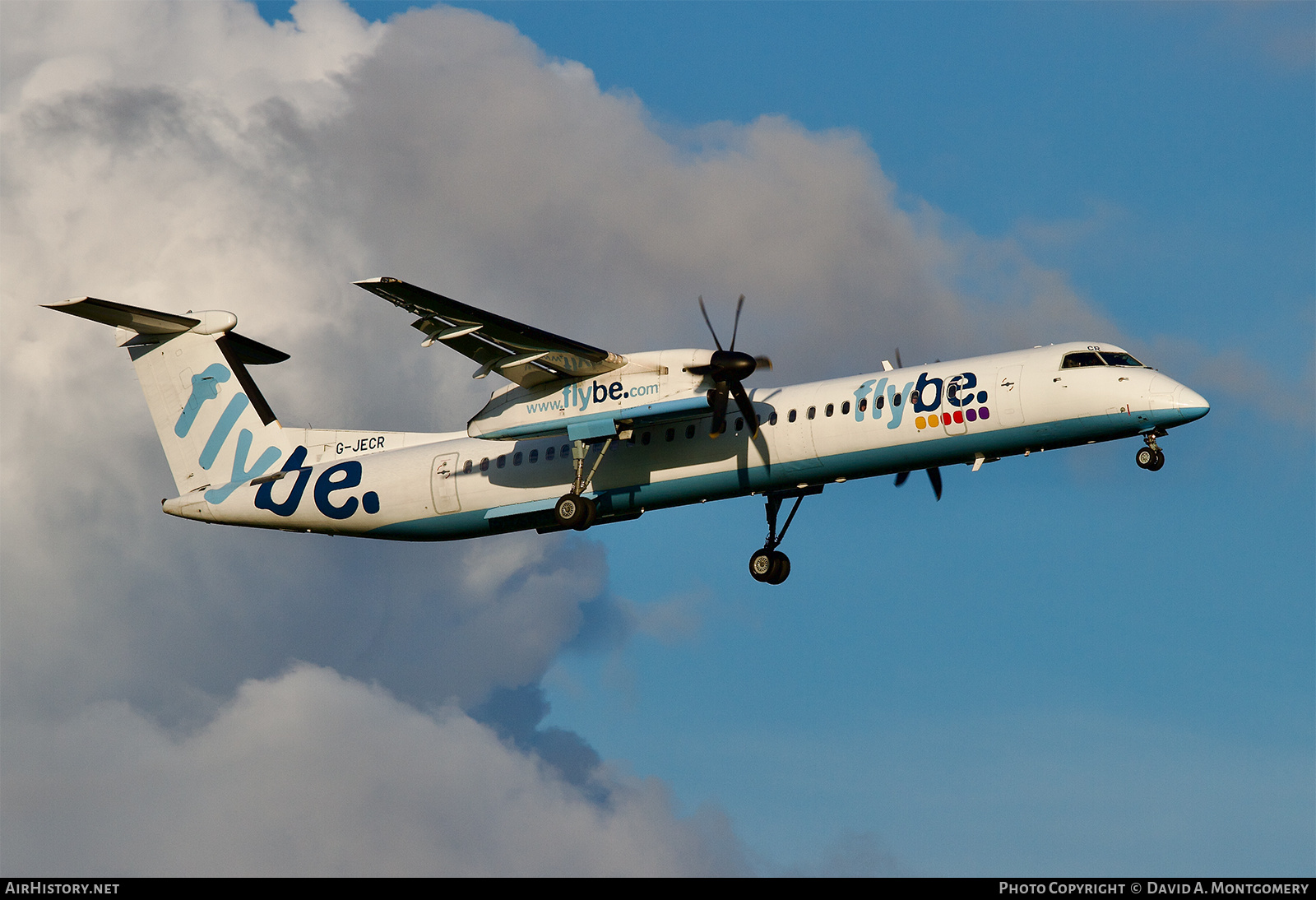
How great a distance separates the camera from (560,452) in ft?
95.9

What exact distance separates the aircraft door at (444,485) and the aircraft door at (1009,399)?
36.2 ft

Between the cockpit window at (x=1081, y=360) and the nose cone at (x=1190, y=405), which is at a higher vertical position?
the cockpit window at (x=1081, y=360)

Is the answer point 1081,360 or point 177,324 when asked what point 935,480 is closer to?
point 1081,360

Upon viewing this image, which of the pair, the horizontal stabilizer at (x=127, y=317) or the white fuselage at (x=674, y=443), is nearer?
the white fuselage at (x=674, y=443)

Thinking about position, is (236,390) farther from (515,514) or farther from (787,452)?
(787,452)

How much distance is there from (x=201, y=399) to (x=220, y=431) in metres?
0.94

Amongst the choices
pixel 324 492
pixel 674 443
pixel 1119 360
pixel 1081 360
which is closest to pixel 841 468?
pixel 674 443

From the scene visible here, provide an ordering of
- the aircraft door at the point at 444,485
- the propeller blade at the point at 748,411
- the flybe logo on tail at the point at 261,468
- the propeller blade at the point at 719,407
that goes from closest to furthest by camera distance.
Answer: the propeller blade at the point at 719,407, the propeller blade at the point at 748,411, the aircraft door at the point at 444,485, the flybe logo on tail at the point at 261,468

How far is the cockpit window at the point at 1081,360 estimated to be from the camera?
82.7ft

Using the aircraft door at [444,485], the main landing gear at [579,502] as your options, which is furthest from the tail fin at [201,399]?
the main landing gear at [579,502]

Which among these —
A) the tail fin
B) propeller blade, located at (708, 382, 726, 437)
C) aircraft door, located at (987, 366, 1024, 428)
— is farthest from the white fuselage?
the tail fin

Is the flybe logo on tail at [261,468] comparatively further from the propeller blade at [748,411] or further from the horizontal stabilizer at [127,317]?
the propeller blade at [748,411]
